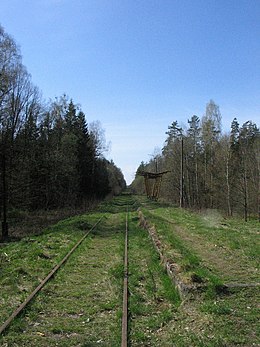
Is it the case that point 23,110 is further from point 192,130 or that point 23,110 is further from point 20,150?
point 192,130

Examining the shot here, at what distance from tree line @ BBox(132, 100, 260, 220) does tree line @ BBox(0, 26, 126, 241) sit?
13092 mm

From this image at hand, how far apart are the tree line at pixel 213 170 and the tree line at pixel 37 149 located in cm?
1309

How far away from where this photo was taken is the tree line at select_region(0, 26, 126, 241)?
90.6 ft

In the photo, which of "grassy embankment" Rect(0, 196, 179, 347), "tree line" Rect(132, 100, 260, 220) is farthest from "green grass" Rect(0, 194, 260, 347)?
"tree line" Rect(132, 100, 260, 220)

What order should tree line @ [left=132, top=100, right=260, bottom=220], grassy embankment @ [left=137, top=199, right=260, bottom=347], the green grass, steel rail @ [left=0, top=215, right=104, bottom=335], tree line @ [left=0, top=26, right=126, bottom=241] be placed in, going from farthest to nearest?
tree line @ [left=132, top=100, right=260, bottom=220]
tree line @ [left=0, top=26, right=126, bottom=241]
steel rail @ [left=0, top=215, right=104, bottom=335]
the green grass
grassy embankment @ [left=137, top=199, right=260, bottom=347]

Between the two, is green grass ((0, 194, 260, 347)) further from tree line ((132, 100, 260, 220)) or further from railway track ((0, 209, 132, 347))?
tree line ((132, 100, 260, 220))

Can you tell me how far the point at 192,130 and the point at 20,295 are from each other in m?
50.8

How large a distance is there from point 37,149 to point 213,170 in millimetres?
22832

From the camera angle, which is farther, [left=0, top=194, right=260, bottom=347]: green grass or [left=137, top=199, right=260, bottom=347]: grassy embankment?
[left=0, top=194, right=260, bottom=347]: green grass

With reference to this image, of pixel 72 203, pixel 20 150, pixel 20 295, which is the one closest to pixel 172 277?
pixel 20 295

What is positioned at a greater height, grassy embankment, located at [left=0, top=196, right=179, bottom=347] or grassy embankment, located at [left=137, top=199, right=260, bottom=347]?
grassy embankment, located at [left=137, top=199, right=260, bottom=347]

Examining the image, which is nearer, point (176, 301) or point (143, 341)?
point (143, 341)

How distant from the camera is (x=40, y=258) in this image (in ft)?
38.8

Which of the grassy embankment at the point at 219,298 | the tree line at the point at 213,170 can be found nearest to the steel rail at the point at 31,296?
the grassy embankment at the point at 219,298
